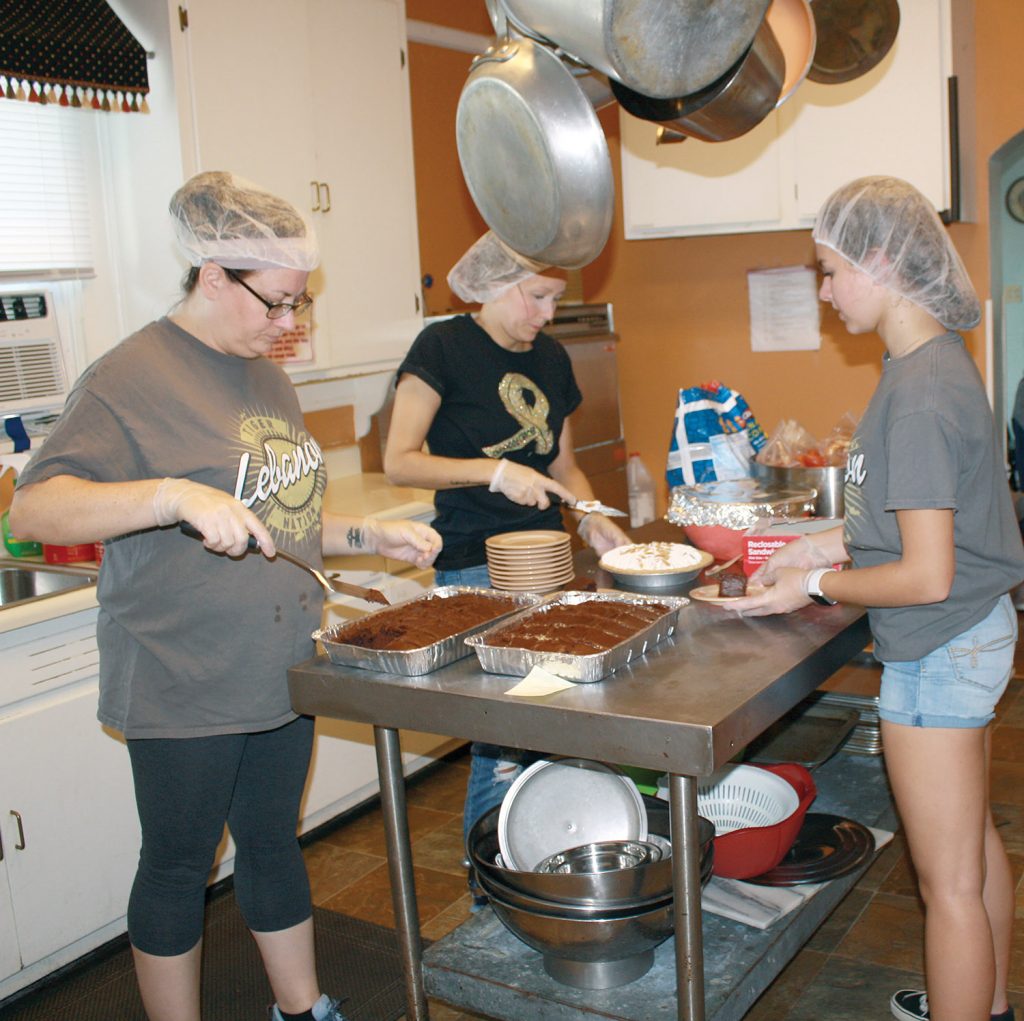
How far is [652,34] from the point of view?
5.54ft

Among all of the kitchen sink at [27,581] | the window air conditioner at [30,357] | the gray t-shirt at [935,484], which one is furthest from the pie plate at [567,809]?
the window air conditioner at [30,357]

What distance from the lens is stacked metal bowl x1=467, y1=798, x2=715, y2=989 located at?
1836mm

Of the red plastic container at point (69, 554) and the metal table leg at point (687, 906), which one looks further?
the red plastic container at point (69, 554)

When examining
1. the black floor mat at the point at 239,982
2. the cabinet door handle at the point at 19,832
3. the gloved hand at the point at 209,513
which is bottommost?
the black floor mat at the point at 239,982

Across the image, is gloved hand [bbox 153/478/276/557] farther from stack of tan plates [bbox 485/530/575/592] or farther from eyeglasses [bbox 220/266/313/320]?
stack of tan plates [bbox 485/530/575/592]

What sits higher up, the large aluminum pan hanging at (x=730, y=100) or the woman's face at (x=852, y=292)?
the large aluminum pan hanging at (x=730, y=100)

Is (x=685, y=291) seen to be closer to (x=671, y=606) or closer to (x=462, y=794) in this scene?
(x=462, y=794)

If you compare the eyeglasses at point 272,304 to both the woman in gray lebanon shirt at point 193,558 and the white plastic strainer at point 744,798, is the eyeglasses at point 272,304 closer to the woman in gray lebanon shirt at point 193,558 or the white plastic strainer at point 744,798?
the woman in gray lebanon shirt at point 193,558

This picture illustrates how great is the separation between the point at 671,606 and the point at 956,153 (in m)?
2.63

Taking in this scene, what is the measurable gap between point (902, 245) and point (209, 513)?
120 cm

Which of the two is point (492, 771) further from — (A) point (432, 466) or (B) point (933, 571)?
(B) point (933, 571)

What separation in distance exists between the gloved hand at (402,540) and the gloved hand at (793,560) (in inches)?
25.3

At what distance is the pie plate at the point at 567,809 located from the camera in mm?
2100

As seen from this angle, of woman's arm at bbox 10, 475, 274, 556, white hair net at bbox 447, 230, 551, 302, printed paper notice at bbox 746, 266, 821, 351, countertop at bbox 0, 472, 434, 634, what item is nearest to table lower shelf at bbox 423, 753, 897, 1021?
woman's arm at bbox 10, 475, 274, 556
